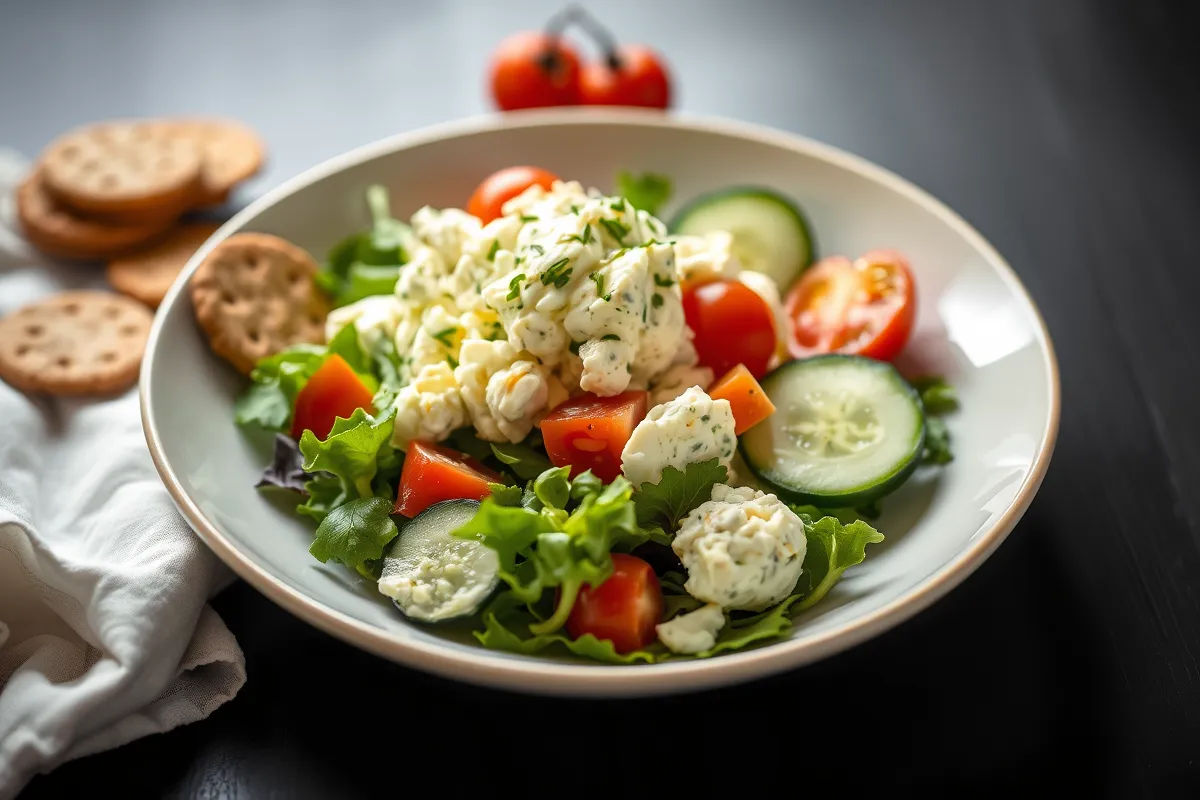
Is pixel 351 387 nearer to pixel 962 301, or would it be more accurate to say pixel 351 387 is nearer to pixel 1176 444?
pixel 962 301

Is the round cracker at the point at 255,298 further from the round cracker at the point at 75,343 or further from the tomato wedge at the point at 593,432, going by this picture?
the tomato wedge at the point at 593,432

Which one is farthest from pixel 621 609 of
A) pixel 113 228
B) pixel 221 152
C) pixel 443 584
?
pixel 221 152

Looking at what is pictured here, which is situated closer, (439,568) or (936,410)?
(439,568)

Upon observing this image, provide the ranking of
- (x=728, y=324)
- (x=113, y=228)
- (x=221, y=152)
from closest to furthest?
(x=728, y=324) < (x=113, y=228) < (x=221, y=152)

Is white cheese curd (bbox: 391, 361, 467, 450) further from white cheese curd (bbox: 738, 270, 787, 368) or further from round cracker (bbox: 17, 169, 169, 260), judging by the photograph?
round cracker (bbox: 17, 169, 169, 260)

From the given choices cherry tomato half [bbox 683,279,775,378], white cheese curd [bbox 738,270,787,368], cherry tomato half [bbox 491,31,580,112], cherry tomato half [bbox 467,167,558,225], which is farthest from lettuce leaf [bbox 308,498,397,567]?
cherry tomato half [bbox 491,31,580,112]

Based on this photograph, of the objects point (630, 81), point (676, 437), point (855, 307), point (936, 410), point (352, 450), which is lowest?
point (352, 450)

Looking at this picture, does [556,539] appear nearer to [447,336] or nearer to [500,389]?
[500,389]
